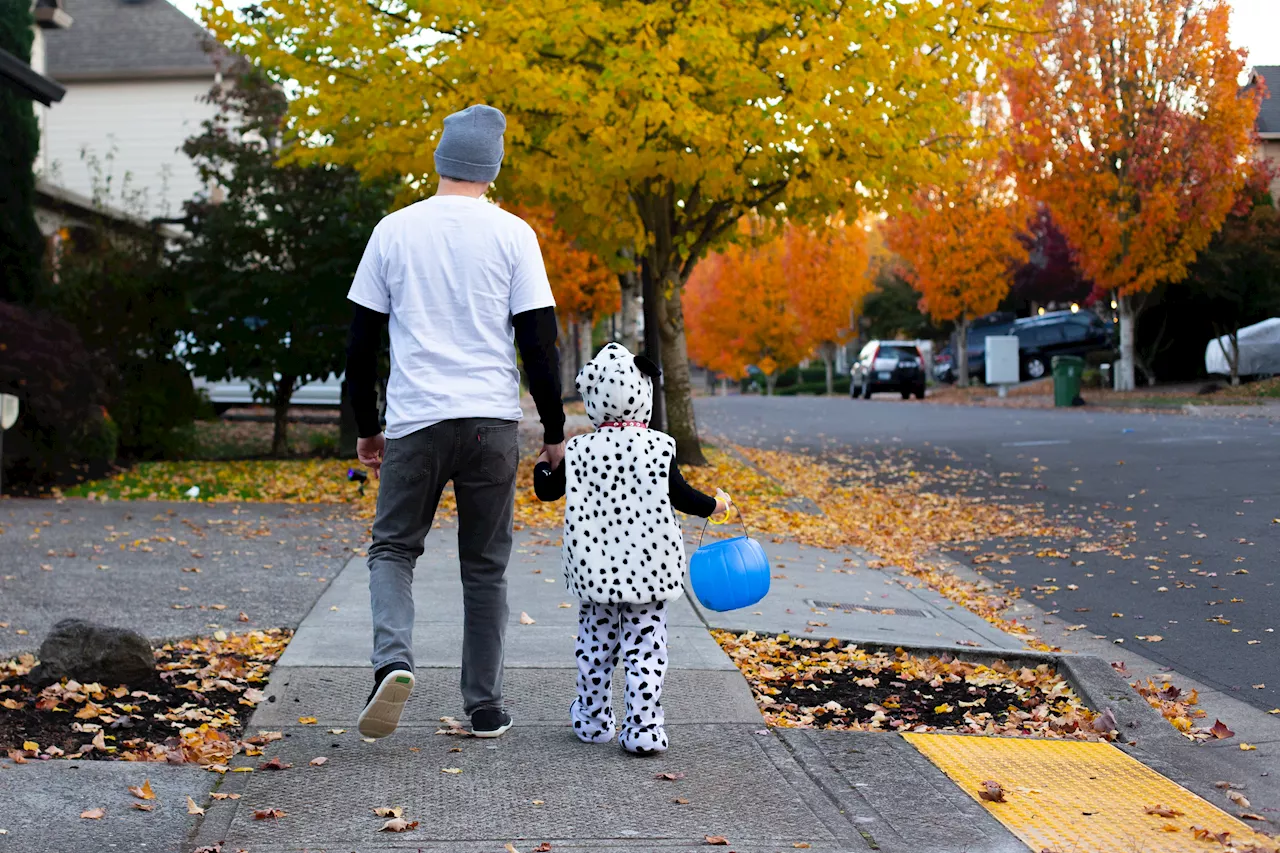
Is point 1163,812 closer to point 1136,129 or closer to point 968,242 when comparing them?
point 1136,129

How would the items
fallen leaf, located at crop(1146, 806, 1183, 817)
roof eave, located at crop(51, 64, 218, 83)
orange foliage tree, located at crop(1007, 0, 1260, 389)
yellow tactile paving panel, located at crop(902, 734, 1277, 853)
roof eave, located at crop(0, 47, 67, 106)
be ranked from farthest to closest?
1. roof eave, located at crop(51, 64, 218, 83)
2. orange foliage tree, located at crop(1007, 0, 1260, 389)
3. roof eave, located at crop(0, 47, 67, 106)
4. fallen leaf, located at crop(1146, 806, 1183, 817)
5. yellow tactile paving panel, located at crop(902, 734, 1277, 853)

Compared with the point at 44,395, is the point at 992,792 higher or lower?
lower

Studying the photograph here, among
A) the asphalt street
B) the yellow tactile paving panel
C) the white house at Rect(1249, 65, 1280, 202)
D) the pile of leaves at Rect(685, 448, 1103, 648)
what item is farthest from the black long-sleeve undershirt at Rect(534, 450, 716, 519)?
the white house at Rect(1249, 65, 1280, 202)

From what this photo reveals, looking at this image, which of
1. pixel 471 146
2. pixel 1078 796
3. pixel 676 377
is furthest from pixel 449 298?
pixel 676 377

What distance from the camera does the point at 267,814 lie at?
3.87 meters

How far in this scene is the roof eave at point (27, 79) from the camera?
11.4 m

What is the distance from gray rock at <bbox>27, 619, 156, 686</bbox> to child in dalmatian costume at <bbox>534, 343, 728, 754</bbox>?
1.78m

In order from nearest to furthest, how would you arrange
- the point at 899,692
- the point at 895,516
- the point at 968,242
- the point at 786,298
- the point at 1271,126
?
the point at 899,692
the point at 895,516
the point at 1271,126
the point at 968,242
the point at 786,298

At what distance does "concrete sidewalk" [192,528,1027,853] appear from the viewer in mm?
3812

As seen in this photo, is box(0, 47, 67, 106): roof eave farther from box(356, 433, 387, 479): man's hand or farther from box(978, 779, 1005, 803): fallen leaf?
box(978, 779, 1005, 803): fallen leaf

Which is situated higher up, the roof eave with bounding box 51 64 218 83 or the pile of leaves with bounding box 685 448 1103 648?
the roof eave with bounding box 51 64 218 83

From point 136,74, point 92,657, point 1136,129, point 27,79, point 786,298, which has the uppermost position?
point 136,74

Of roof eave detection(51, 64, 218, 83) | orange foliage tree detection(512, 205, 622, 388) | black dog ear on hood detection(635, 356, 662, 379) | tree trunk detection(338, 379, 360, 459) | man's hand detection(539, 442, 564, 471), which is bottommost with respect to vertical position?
tree trunk detection(338, 379, 360, 459)

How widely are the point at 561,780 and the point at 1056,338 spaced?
4042 cm
